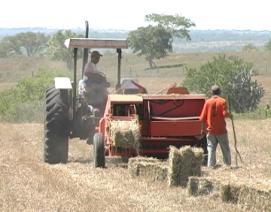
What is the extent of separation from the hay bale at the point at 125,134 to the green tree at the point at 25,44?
155 meters

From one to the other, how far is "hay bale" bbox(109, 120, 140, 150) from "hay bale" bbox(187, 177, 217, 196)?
8.62ft

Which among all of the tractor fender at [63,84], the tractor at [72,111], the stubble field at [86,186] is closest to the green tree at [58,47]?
the tractor fender at [63,84]

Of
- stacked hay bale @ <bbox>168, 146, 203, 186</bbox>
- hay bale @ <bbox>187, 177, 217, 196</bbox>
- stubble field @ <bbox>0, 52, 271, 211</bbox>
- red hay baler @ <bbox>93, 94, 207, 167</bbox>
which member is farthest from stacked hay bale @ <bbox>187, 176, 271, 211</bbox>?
red hay baler @ <bbox>93, 94, 207, 167</bbox>

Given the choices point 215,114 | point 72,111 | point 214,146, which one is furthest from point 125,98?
point 72,111

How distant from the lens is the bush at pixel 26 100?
35.2 metres

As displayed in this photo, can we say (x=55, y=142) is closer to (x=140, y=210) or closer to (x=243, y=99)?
(x=140, y=210)

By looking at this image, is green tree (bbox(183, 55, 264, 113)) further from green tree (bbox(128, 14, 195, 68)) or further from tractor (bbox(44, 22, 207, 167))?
green tree (bbox(128, 14, 195, 68))

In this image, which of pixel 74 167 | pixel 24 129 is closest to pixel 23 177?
pixel 74 167

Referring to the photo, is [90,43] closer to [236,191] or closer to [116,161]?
[116,161]

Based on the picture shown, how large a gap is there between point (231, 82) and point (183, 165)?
3333 centimetres

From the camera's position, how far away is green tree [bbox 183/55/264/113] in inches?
1767

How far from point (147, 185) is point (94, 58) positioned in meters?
4.13

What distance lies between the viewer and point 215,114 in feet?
44.6

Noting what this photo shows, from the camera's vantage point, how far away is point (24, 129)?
25250 millimetres
